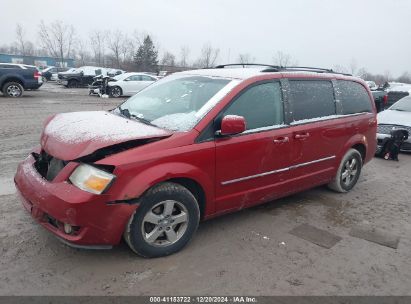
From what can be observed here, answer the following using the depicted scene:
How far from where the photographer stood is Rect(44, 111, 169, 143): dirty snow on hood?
321 centimetres

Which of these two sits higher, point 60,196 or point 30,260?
point 60,196

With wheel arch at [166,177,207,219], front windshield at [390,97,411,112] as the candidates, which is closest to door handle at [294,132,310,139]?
wheel arch at [166,177,207,219]

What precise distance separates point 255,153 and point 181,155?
0.93 m

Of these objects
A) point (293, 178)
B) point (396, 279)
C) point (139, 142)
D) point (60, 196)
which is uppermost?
point (139, 142)

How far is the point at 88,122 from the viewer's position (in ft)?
12.1

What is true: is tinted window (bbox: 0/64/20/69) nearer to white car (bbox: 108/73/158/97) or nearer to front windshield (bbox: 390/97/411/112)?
white car (bbox: 108/73/158/97)

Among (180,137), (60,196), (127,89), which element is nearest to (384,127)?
(180,137)

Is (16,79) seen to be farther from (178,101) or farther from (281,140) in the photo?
(281,140)

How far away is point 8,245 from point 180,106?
7.05 ft

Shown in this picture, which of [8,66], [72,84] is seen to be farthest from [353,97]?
[72,84]

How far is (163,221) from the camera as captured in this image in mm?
3305

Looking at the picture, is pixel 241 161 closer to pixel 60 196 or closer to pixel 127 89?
pixel 60 196

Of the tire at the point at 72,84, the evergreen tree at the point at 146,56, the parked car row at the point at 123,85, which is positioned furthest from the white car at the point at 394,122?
the evergreen tree at the point at 146,56

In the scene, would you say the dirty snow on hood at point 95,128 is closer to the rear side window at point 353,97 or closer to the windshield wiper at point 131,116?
the windshield wiper at point 131,116
